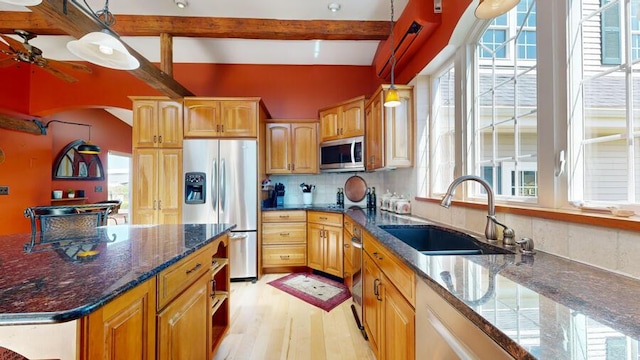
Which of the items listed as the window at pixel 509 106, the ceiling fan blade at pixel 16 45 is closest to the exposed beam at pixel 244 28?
the ceiling fan blade at pixel 16 45

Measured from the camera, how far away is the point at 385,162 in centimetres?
252

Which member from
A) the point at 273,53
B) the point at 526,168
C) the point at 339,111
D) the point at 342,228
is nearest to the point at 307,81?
the point at 273,53

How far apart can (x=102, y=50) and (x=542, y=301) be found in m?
2.23

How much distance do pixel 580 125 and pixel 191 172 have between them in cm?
337

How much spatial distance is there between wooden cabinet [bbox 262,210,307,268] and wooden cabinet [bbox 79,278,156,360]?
2.32 metres

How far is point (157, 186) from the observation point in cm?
309

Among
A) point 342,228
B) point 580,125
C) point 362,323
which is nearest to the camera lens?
point 580,125

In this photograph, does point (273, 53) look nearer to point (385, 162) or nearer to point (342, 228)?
point (385, 162)

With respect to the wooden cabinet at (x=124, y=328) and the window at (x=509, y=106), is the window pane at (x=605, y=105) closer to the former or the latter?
the window at (x=509, y=106)

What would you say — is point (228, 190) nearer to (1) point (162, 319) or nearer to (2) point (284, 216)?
(2) point (284, 216)

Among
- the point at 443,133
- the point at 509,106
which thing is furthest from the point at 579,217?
the point at 443,133

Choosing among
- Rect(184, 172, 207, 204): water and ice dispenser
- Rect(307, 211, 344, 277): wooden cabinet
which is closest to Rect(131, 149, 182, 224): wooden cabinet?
Rect(184, 172, 207, 204): water and ice dispenser

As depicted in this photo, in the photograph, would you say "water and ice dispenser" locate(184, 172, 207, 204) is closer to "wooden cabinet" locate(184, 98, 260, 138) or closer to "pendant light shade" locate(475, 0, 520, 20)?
"wooden cabinet" locate(184, 98, 260, 138)

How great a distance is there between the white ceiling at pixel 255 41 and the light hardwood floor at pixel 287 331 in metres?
3.17
